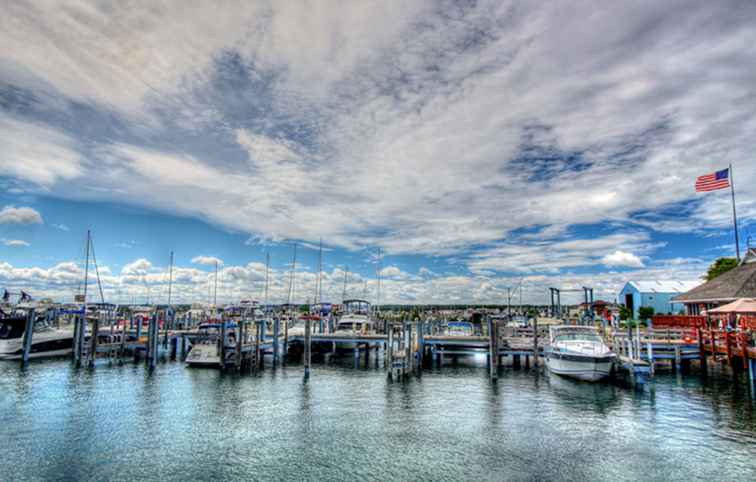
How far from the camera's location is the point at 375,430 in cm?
2377

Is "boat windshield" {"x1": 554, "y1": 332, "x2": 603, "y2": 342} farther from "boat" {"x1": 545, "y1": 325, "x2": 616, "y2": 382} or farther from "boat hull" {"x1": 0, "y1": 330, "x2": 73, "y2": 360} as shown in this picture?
"boat hull" {"x1": 0, "y1": 330, "x2": 73, "y2": 360}

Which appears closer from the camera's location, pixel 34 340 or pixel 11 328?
pixel 11 328

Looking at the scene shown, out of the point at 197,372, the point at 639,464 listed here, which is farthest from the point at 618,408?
the point at 197,372

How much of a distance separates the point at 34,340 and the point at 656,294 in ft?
291

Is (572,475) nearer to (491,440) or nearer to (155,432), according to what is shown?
(491,440)

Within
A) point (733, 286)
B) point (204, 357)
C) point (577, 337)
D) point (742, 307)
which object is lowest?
point (204, 357)

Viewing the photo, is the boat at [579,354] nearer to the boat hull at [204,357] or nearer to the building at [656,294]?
the boat hull at [204,357]

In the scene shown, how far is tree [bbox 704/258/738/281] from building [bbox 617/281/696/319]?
6.82 m

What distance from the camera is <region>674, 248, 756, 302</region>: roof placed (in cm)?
4670

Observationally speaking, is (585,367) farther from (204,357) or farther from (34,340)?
(34,340)

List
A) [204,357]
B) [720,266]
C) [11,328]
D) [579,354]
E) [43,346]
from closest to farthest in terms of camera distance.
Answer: [579,354] → [204,357] → [11,328] → [43,346] → [720,266]

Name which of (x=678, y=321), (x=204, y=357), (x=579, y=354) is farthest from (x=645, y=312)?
(x=204, y=357)

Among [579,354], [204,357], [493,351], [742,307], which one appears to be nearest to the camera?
[579,354]

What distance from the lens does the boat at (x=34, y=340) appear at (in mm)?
49781
